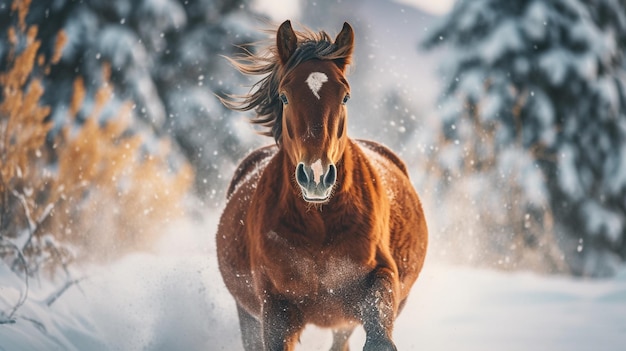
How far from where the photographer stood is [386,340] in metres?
2.78

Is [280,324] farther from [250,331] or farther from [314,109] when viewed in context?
[250,331]

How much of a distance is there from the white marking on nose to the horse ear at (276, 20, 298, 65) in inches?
23.6

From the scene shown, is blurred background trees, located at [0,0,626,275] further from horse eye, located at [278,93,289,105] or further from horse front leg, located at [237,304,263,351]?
horse eye, located at [278,93,289,105]

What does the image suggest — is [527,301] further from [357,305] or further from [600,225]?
[357,305]

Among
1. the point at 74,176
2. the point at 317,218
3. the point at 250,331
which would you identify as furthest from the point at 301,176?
the point at 74,176

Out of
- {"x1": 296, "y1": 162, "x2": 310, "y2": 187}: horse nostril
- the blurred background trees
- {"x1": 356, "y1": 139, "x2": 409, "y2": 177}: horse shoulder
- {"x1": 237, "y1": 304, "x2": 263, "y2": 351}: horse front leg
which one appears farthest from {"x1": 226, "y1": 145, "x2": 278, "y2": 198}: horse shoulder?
{"x1": 296, "y1": 162, "x2": 310, "y2": 187}: horse nostril

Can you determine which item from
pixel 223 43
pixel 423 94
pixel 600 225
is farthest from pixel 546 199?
pixel 223 43

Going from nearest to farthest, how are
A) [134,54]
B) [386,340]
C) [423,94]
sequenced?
[386,340], [423,94], [134,54]

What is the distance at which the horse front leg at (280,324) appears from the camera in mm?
2873

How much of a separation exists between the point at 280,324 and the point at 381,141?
2.68 meters

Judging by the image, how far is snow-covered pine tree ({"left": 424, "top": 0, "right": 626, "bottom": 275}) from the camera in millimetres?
5359

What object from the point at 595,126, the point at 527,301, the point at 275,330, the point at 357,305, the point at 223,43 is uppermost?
the point at 595,126

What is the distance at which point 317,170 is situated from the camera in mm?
2531

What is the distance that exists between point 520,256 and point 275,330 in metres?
3.12
